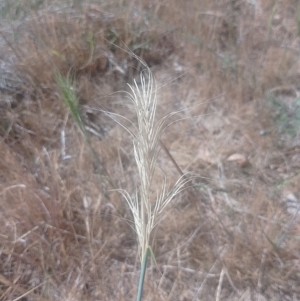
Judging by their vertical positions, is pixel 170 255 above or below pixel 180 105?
below

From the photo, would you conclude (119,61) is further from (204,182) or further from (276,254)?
(276,254)

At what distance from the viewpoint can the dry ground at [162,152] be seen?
1.18 metres

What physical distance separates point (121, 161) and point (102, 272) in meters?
0.38

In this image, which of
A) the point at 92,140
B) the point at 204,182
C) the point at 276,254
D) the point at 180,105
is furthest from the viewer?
the point at 180,105

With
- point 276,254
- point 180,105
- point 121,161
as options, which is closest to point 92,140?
point 121,161

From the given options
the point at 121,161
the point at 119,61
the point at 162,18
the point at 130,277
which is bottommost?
the point at 130,277

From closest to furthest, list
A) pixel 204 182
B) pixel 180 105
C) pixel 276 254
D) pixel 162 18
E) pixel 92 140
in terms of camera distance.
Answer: pixel 276 254, pixel 204 182, pixel 92 140, pixel 180 105, pixel 162 18

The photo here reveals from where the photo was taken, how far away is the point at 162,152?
1482 millimetres

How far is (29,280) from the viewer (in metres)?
1.20

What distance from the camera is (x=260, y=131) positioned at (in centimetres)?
146

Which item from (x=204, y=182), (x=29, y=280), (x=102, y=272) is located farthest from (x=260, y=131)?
(x=29, y=280)

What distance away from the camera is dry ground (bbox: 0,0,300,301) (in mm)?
1180

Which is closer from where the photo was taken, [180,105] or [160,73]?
[180,105]

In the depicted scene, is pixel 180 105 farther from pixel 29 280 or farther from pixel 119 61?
pixel 29 280
